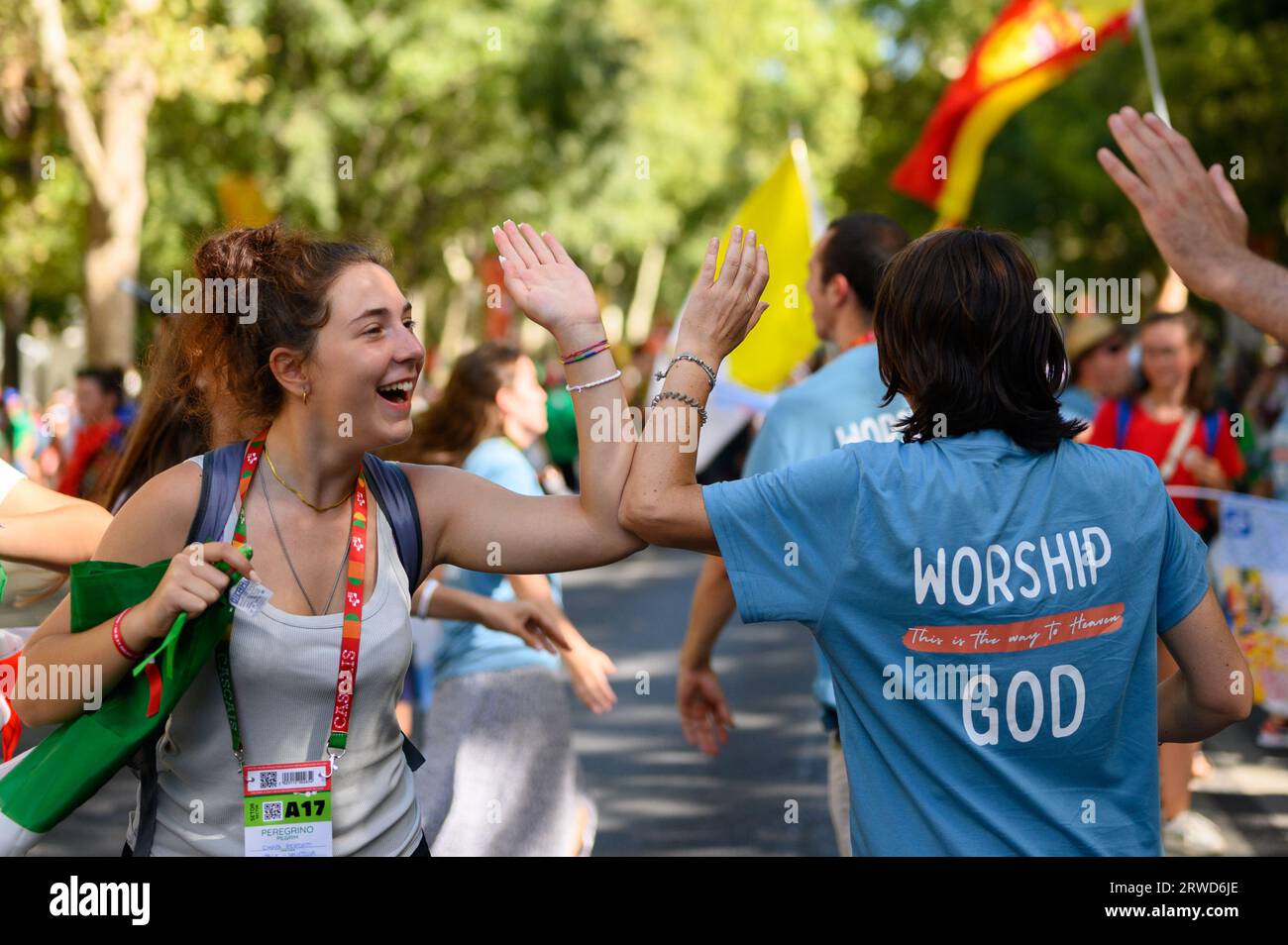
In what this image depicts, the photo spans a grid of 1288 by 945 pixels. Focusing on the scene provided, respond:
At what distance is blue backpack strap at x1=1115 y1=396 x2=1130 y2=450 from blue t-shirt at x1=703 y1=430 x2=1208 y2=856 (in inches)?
179

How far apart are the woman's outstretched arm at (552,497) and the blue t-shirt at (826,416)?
1.37m

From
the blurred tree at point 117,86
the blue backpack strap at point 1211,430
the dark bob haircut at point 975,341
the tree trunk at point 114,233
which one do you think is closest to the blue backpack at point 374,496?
the dark bob haircut at point 975,341

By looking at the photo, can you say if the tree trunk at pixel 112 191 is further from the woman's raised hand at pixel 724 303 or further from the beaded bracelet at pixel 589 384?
the woman's raised hand at pixel 724 303

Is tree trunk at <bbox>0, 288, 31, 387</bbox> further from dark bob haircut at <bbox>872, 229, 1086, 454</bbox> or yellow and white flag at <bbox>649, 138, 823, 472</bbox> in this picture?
dark bob haircut at <bbox>872, 229, 1086, 454</bbox>

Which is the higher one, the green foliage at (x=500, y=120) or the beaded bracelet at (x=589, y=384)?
the green foliage at (x=500, y=120)

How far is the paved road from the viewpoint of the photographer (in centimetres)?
671

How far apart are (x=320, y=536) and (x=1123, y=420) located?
4939 millimetres

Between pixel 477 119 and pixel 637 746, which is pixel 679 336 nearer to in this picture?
pixel 637 746

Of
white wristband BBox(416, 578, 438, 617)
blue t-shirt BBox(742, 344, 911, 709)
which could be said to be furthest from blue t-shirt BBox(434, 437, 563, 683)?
blue t-shirt BBox(742, 344, 911, 709)

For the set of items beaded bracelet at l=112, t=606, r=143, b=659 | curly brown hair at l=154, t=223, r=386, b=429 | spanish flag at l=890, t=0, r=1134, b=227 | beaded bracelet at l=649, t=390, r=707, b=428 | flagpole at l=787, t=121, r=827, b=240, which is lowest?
beaded bracelet at l=112, t=606, r=143, b=659

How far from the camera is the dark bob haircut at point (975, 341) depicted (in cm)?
271

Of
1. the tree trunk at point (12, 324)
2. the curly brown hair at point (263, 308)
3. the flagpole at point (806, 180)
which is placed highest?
the tree trunk at point (12, 324)

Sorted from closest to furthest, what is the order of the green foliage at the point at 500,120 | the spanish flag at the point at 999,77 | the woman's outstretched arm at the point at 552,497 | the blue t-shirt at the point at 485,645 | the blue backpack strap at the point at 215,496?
1. the blue backpack strap at the point at 215,496
2. the woman's outstretched arm at the point at 552,497
3. the blue t-shirt at the point at 485,645
4. the spanish flag at the point at 999,77
5. the green foliage at the point at 500,120

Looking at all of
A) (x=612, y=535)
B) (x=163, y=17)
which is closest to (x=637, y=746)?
(x=612, y=535)
